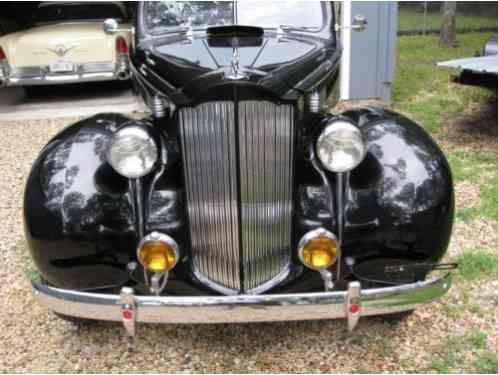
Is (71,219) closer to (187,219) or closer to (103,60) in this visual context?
(187,219)

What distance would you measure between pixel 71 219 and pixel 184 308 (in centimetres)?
67

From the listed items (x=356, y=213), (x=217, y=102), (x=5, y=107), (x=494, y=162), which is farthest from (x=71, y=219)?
(x=5, y=107)

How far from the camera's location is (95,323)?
2973mm

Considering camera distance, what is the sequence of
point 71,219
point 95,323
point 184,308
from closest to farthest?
point 184,308
point 71,219
point 95,323

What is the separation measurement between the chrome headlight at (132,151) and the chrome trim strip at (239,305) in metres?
0.54

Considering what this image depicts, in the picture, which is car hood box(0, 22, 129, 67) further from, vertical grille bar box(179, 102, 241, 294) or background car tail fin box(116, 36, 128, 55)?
vertical grille bar box(179, 102, 241, 294)

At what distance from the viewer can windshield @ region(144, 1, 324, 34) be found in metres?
3.21

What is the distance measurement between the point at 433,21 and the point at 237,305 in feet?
45.1

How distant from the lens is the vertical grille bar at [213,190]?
226cm

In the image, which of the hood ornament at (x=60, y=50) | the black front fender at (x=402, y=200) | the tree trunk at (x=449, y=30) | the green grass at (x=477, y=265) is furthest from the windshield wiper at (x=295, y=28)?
the tree trunk at (x=449, y=30)

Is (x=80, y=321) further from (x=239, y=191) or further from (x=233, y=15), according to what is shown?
(x=233, y=15)

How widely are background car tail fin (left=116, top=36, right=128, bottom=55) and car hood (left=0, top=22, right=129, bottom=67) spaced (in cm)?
18

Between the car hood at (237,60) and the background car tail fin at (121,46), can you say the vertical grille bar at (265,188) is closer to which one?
the car hood at (237,60)

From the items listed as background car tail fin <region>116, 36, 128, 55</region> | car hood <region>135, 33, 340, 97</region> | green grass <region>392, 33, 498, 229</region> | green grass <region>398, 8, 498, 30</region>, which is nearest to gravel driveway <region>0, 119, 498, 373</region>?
car hood <region>135, 33, 340, 97</region>
